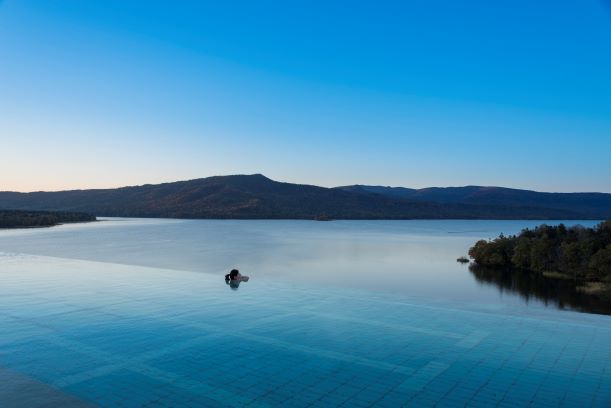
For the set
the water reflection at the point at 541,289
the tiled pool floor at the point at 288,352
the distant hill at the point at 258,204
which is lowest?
the water reflection at the point at 541,289

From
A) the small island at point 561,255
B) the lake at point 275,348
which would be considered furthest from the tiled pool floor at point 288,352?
the small island at point 561,255

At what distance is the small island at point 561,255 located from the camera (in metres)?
20.7

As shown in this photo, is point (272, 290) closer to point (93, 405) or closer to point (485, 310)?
point (485, 310)

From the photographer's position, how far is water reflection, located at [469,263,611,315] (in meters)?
16.7

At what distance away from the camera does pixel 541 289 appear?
1998 cm

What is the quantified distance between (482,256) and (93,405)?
86.1 ft

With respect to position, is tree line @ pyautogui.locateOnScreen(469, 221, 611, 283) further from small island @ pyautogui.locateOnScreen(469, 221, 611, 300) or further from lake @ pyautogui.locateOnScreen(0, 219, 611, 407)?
lake @ pyautogui.locateOnScreen(0, 219, 611, 407)

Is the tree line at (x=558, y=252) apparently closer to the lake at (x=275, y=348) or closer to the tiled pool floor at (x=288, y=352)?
the tiled pool floor at (x=288, y=352)

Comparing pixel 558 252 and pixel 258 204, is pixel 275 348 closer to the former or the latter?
pixel 558 252

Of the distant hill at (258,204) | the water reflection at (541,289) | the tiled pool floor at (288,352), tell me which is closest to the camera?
the tiled pool floor at (288,352)

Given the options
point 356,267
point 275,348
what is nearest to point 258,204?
point 356,267

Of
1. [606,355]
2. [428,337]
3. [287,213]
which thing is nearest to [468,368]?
[428,337]

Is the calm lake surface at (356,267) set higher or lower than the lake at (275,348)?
lower

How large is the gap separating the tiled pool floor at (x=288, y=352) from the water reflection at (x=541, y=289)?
632 cm
